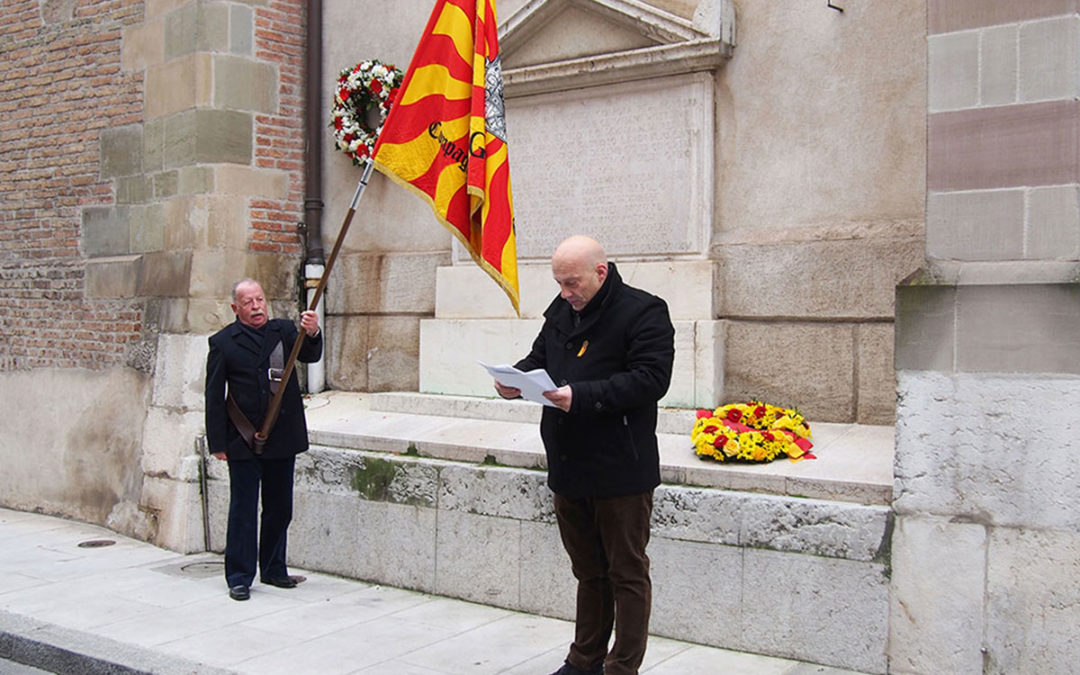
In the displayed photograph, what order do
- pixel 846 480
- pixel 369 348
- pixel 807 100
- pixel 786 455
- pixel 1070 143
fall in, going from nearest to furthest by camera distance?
pixel 1070 143
pixel 846 480
pixel 786 455
pixel 807 100
pixel 369 348

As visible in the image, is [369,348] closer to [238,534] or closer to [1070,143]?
[238,534]

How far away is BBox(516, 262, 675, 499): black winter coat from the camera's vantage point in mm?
4469

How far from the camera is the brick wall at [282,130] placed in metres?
8.64

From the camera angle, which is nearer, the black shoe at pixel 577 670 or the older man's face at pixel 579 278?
the older man's face at pixel 579 278

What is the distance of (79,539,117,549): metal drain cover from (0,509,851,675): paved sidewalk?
63cm

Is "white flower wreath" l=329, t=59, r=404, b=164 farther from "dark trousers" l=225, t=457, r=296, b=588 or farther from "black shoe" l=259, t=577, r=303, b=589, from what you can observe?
"black shoe" l=259, t=577, r=303, b=589

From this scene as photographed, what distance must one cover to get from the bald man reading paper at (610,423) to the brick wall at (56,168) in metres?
5.08

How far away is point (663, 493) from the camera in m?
5.70

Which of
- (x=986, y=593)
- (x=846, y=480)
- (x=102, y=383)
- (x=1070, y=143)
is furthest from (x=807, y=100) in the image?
(x=102, y=383)

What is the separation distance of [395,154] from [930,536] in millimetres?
3075

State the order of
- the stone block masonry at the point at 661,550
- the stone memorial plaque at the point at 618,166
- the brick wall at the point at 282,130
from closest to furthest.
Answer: the stone block masonry at the point at 661,550
the stone memorial plaque at the point at 618,166
the brick wall at the point at 282,130

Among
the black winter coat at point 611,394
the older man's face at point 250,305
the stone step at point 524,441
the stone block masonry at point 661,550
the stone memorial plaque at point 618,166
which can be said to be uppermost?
the stone memorial plaque at point 618,166

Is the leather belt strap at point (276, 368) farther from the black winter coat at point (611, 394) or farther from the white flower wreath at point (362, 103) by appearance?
the black winter coat at point (611, 394)

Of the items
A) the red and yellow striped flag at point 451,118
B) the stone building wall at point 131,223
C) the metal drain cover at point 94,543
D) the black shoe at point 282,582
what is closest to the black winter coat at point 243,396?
the black shoe at point 282,582
